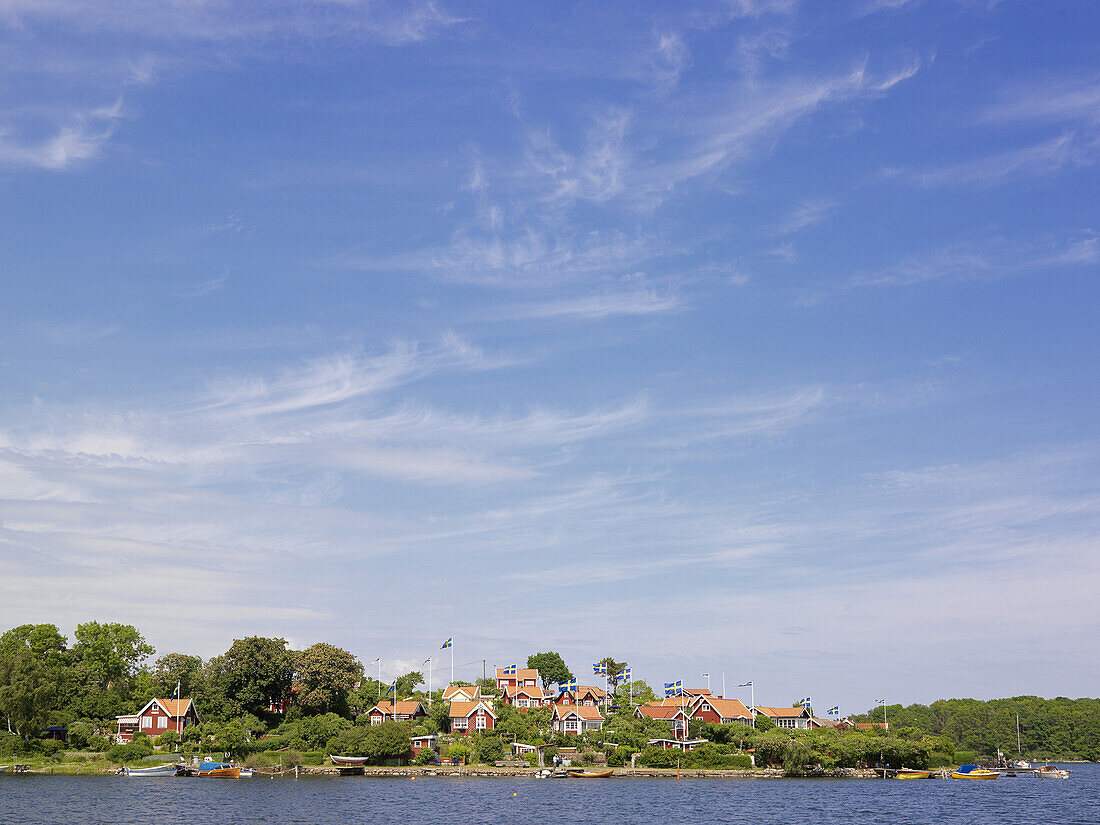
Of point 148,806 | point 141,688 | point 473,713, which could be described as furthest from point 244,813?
point 141,688

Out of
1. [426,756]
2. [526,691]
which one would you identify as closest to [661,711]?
[526,691]

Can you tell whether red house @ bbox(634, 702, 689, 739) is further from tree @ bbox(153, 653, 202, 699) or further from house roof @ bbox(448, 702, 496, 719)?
tree @ bbox(153, 653, 202, 699)

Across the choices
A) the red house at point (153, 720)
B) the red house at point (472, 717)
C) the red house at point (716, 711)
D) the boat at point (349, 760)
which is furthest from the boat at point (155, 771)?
the red house at point (716, 711)

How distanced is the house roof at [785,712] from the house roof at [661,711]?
23.8 meters

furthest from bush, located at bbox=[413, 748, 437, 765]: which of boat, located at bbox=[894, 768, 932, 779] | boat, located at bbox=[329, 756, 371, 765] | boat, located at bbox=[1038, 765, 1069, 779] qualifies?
boat, located at bbox=[1038, 765, 1069, 779]

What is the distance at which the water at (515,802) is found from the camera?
68.6m

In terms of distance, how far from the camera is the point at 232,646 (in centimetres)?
11544

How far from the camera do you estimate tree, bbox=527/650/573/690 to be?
167750 millimetres

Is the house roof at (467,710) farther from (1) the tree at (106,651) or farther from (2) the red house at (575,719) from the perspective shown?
(1) the tree at (106,651)

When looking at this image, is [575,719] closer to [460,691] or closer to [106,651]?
[460,691]

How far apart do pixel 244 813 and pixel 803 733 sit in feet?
233

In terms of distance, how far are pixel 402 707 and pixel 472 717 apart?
9885 mm

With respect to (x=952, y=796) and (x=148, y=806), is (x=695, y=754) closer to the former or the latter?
(x=952, y=796)

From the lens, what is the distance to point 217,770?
99688 millimetres
